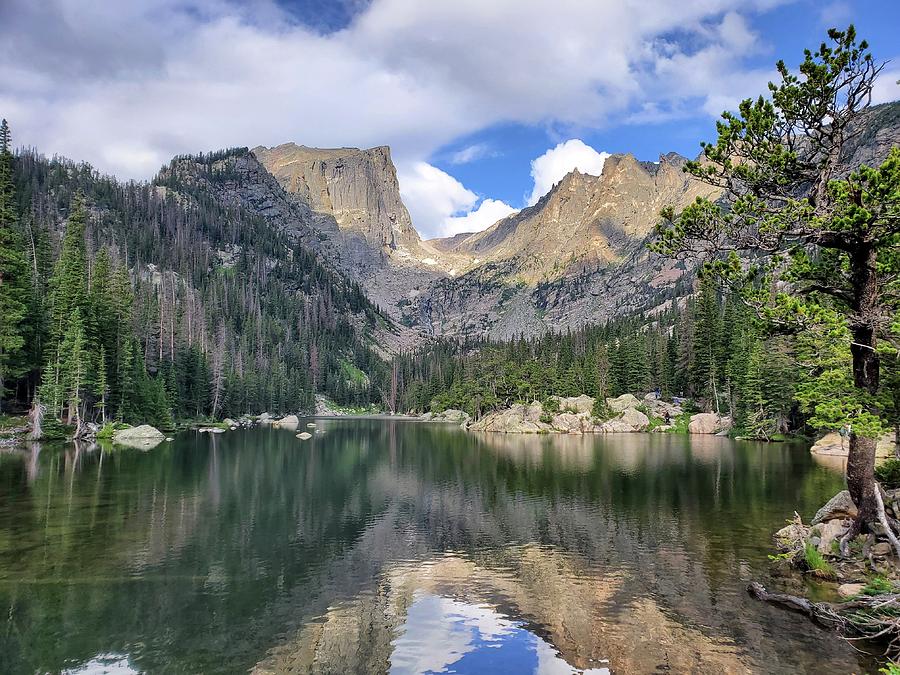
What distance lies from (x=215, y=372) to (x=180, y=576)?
338 feet

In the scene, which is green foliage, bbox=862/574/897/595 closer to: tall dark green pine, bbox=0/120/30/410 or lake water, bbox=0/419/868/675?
lake water, bbox=0/419/868/675

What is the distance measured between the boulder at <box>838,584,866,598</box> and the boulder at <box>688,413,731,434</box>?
8358cm

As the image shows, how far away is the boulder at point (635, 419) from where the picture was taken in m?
102

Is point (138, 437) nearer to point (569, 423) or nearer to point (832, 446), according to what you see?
point (569, 423)

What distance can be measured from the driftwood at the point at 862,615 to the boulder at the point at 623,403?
309 ft

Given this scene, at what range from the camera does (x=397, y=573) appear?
72.5ft

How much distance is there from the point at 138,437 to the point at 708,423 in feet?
304

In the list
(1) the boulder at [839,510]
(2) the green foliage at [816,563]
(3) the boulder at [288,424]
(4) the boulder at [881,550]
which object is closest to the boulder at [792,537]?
(1) the boulder at [839,510]

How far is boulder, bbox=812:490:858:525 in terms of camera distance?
Result: 21.2 m

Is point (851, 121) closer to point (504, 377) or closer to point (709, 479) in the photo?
point (709, 479)

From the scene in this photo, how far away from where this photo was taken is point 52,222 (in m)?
174

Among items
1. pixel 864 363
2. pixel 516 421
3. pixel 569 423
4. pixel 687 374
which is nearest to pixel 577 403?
pixel 569 423

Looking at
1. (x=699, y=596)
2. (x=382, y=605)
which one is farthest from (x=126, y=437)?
(x=699, y=596)

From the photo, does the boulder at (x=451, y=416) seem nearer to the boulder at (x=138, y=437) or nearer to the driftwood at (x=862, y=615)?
the boulder at (x=138, y=437)
